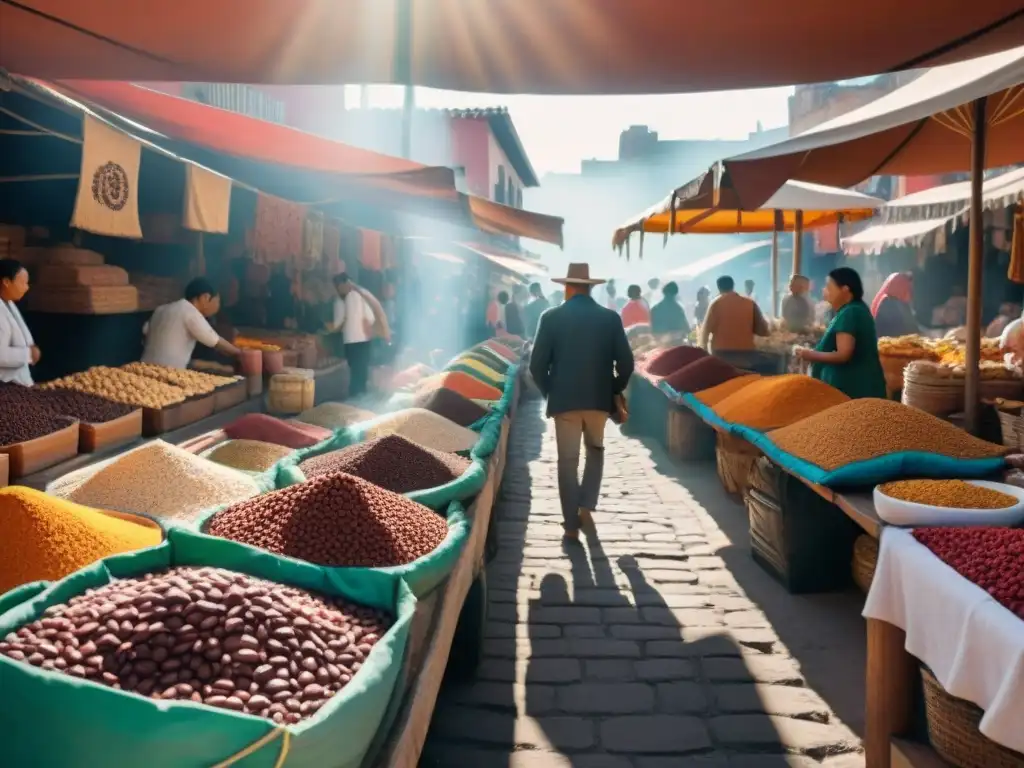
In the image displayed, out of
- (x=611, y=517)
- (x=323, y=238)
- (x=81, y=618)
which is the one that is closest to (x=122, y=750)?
(x=81, y=618)

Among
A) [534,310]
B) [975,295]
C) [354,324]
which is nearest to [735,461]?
[975,295]

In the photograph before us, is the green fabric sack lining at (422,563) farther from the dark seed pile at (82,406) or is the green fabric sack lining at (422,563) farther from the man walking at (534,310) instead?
the man walking at (534,310)

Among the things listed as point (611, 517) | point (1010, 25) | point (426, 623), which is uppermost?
point (1010, 25)

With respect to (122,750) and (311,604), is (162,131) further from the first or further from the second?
(122,750)

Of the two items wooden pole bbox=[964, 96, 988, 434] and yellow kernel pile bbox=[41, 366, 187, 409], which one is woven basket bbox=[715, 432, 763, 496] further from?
yellow kernel pile bbox=[41, 366, 187, 409]

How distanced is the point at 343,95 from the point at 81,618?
66.8 ft

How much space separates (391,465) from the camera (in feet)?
11.1

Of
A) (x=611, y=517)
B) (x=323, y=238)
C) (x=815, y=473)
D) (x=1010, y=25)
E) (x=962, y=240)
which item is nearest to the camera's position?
(x=1010, y=25)

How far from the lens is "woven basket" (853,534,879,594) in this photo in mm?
3877

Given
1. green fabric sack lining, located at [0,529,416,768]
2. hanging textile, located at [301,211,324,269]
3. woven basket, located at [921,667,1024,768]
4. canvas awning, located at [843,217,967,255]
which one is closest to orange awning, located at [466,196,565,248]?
hanging textile, located at [301,211,324,269]

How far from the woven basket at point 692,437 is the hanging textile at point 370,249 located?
201 inches

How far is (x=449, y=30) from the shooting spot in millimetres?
2754

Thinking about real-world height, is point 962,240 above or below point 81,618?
above

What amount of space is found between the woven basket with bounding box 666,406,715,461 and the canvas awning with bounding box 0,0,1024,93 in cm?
448
